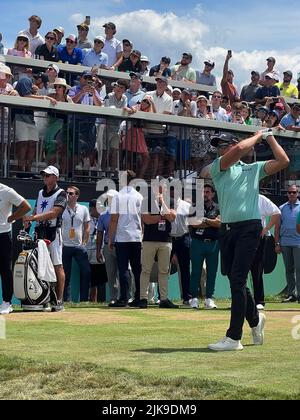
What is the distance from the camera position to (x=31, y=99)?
51.0ft

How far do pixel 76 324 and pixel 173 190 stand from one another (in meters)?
4.89

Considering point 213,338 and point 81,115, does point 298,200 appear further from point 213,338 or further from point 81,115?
point 213,338

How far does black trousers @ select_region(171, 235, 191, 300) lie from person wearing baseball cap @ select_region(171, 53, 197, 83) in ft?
→ 24.4

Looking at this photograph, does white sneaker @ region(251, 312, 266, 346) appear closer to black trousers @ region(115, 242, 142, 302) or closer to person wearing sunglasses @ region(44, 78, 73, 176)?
black trousers @ region(115, 242, 142, 302)

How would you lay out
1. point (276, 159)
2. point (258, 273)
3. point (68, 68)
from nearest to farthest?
point (276, 159) < point (258, 273) < point (68, 68)

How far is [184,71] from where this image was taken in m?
21.5

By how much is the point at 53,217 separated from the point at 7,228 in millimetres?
725

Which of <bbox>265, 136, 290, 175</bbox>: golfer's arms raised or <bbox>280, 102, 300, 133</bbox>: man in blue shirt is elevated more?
<bbox>280, 102, 300, 133</bbox>: man in blue shirt

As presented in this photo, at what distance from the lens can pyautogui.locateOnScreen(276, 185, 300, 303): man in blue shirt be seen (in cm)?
1688

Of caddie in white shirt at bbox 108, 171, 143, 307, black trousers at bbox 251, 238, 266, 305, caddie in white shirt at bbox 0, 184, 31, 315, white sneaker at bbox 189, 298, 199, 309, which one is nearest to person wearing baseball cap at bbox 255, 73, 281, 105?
caddie in white shirt at bbox 108, 171, 143, 307

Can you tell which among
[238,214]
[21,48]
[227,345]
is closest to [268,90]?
[21,48]

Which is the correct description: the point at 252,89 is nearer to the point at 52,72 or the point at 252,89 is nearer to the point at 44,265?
the point at 52,72

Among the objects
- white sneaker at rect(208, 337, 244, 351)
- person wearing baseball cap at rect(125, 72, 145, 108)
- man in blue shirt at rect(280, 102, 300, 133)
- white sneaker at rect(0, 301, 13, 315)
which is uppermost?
person wearing baseball cap at rect(125, 72, 145, 108)
